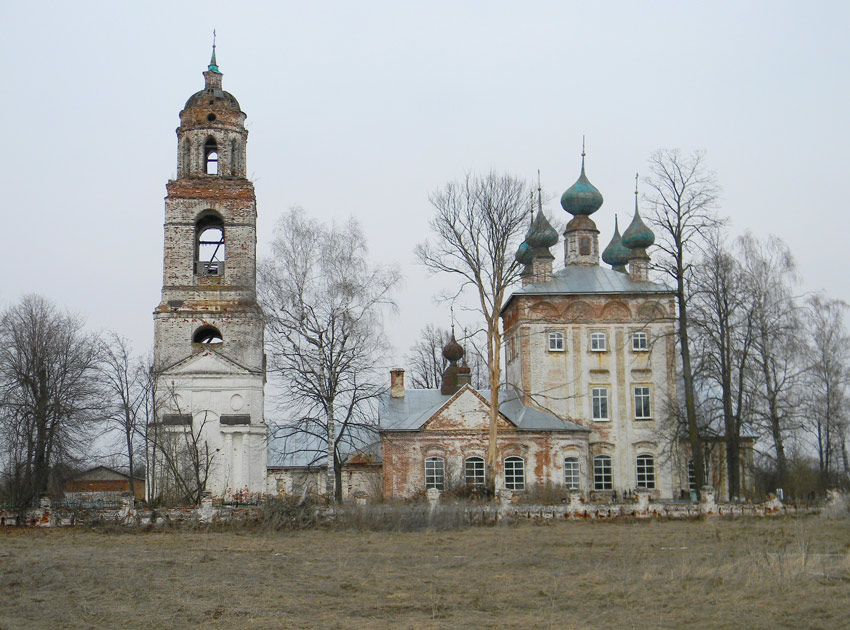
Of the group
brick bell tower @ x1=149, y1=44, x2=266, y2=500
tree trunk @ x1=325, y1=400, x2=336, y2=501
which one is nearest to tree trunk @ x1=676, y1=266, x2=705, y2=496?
tree trunk @ x1=325, y1=400, x2=336, y2=501

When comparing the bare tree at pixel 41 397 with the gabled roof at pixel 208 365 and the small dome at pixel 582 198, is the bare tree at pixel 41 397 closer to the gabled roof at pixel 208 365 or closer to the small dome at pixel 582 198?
the gabled roof at pixel 208 365

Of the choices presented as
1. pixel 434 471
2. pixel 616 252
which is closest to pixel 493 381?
pixel 434 471

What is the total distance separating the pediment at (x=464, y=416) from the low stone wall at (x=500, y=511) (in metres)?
5.90

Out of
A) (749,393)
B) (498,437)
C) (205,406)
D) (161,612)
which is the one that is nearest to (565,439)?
(498,437)

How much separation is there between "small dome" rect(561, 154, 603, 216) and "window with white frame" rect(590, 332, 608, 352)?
16.7 feet

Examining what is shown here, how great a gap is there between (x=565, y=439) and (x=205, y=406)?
11333 millimetres

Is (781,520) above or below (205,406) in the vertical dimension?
below

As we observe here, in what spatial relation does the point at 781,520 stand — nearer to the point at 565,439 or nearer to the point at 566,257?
the point at 565,439

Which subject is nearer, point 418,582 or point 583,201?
point 418,582

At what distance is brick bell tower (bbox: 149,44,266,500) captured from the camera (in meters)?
27.7

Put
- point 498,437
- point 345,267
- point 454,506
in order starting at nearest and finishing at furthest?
1. point 454,506
2. point 345,267
3. point 498,437

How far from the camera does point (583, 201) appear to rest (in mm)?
35781

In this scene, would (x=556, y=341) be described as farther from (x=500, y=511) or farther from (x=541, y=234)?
(x=500, y=511)

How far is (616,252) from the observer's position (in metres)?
38.3
